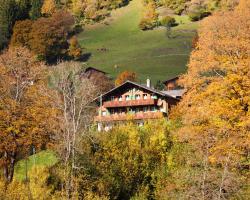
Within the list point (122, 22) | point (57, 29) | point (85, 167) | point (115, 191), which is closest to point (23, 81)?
point (85, 167)

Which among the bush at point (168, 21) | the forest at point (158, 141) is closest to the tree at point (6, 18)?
the bush at point (168, 21)

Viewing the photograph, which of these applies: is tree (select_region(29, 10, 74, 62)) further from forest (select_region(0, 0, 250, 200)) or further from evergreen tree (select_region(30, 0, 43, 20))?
forest (select_region(0, 0, 250, 200))

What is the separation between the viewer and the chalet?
259 feet

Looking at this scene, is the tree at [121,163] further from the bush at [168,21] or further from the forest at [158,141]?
the bush at [168,21]

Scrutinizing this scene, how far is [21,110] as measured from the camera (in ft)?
134

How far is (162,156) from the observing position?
1663 inches

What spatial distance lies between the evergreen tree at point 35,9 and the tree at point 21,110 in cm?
13862

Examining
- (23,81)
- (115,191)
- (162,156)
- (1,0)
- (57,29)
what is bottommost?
(115,191)

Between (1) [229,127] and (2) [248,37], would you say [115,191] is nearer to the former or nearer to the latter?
(1) [229,127]

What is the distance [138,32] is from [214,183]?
137722 mm

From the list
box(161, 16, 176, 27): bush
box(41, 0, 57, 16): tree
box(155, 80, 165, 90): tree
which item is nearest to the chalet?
box(155, 80, 165, 90): tree

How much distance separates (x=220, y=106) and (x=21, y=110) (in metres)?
16.4

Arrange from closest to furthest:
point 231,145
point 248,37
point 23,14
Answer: point 231,145 → point 248,37 → point 23,14

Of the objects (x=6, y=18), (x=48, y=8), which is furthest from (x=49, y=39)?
(x=48, y=8)
